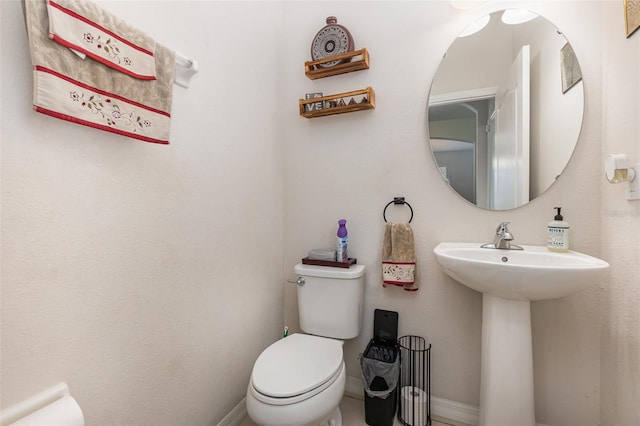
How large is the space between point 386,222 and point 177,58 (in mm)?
1193

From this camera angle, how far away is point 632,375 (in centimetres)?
109

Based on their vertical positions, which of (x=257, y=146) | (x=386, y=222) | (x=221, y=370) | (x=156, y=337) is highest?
(x=257, y=146)

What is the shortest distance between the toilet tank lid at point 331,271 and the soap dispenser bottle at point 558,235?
0.84 meters

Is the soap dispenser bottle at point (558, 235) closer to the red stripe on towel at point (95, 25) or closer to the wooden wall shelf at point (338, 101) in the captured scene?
the wooden wall shelf at point (338, 101)

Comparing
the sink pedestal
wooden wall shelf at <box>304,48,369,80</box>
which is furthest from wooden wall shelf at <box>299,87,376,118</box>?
the sink pedestal

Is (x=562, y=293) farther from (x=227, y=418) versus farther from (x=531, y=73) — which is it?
(x=227, y=418)

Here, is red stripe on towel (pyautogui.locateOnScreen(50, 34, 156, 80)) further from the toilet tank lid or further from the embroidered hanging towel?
the embroidered hanging towel

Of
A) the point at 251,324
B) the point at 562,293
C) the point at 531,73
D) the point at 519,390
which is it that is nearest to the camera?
the point at 562,293

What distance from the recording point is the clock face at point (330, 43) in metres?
1.66

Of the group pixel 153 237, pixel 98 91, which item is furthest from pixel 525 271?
pixel 98 91

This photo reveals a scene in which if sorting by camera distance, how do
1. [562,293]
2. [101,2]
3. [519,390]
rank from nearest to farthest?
[101,2]
[562,293]
[519,390]

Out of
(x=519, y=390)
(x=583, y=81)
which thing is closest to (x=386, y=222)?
(x=519, y=390)

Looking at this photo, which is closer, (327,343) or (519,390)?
(519,390)

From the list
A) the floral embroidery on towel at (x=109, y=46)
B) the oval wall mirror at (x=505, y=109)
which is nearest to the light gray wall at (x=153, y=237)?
the floral embroidery on towel at (x=109, y=46)
